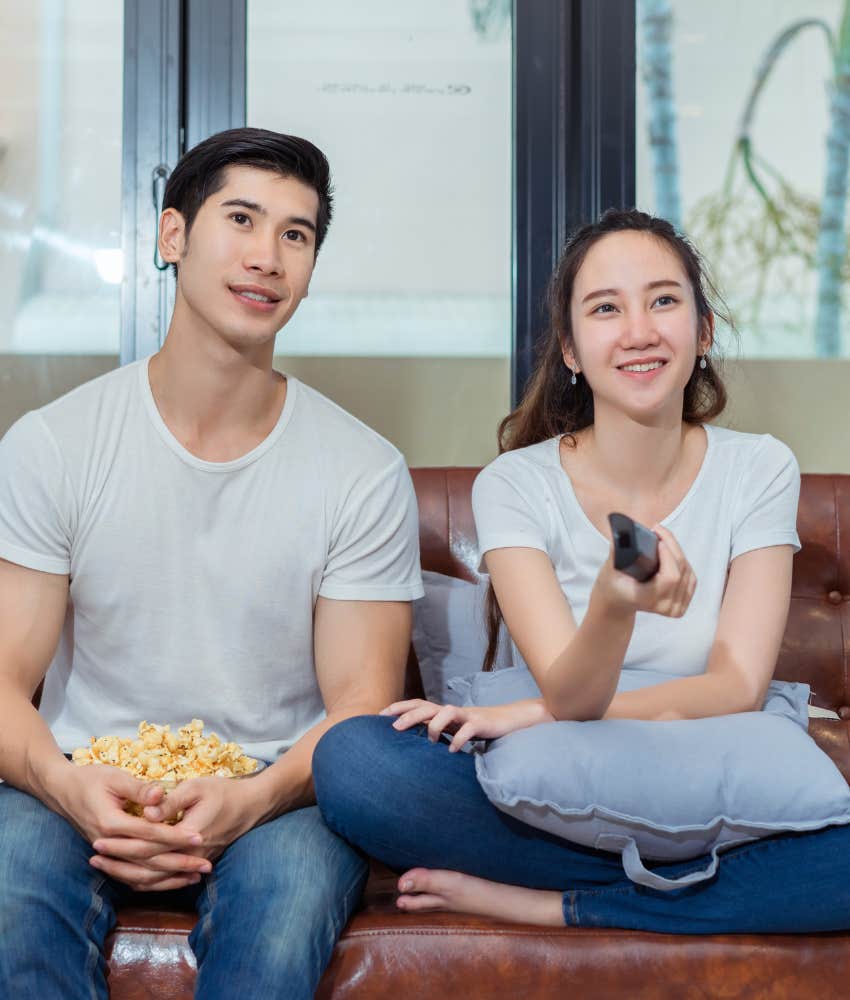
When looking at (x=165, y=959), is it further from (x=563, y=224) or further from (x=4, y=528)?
(x=563, y=224)

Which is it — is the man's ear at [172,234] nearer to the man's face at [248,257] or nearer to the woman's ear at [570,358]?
the man's face at [248,257]

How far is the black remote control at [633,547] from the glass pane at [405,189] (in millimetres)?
1844

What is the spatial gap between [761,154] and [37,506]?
6.85ft

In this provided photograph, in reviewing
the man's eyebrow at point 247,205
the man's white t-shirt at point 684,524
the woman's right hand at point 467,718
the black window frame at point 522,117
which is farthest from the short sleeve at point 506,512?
the black window frame at point 522,117

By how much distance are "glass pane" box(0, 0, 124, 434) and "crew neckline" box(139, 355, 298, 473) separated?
1.25 m

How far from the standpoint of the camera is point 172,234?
1.72 meters

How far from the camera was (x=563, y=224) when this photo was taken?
2.88 metres

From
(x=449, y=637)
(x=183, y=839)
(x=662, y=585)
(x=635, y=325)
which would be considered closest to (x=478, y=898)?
(x=183, y=839)

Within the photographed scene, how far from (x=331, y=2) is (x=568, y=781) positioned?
2243 mm

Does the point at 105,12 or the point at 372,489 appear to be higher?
the point at 105,12

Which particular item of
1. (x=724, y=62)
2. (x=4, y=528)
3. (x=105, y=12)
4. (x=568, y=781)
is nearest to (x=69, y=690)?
(x=4, y=528)

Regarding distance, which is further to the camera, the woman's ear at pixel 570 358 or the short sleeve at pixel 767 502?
the woman's ear at pixel 570 358

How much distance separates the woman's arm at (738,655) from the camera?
1.47 metres

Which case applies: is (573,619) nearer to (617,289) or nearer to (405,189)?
(617,289)
